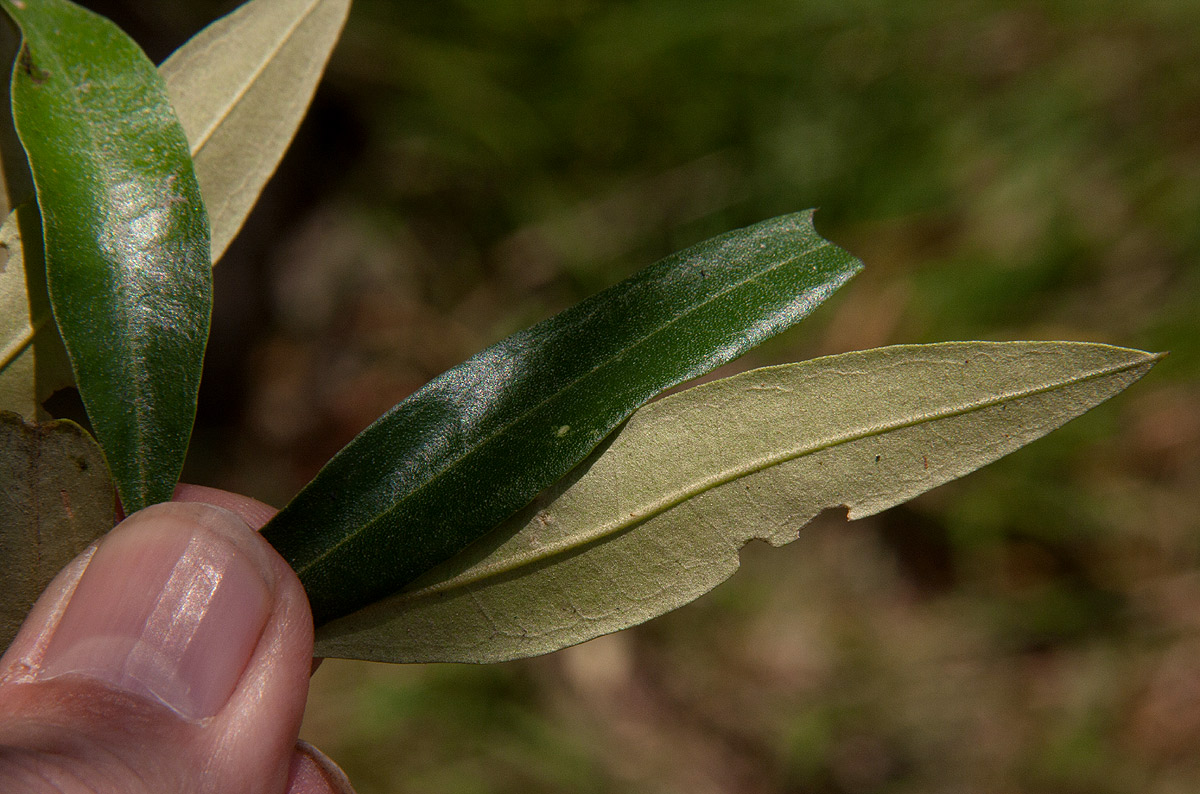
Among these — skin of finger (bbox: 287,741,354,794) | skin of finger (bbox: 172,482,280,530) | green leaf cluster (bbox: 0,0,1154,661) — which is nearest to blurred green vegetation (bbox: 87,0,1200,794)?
skin of finger (bbox: 287,741,354,794)

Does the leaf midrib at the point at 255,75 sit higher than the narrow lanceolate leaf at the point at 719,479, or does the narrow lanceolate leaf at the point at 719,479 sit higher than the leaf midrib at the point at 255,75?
the leaf midrib at the point at 255,75

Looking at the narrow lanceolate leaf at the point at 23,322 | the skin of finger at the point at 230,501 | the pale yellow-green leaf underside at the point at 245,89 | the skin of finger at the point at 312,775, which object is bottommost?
the skin of finger at the point at 312,775

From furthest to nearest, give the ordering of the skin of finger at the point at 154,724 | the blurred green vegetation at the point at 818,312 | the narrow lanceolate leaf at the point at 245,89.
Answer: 1. the blurred green vegetation at the point at 818,312
2. the narrow lanceolate leaf at the point at 245,89
3. the skin of finger at the point at 154,724

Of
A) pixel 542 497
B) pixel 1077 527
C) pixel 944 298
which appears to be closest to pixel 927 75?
pixel 944 298

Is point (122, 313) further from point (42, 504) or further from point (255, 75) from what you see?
point (255, 75)

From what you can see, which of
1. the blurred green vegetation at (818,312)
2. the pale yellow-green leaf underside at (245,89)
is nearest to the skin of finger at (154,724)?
the pale yellow-green leaf underside at (245,89)

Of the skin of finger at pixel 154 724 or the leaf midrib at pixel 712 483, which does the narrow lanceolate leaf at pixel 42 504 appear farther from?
the leaf midrib at pixel 712 483

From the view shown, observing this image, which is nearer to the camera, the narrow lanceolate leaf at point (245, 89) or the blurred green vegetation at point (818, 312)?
the narrow lanceolate leaf at point (245, 89)

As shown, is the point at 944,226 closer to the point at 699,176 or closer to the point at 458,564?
the point at 699,176

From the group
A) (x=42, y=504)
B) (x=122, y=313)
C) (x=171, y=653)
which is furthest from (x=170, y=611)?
(x=122, y=313)
